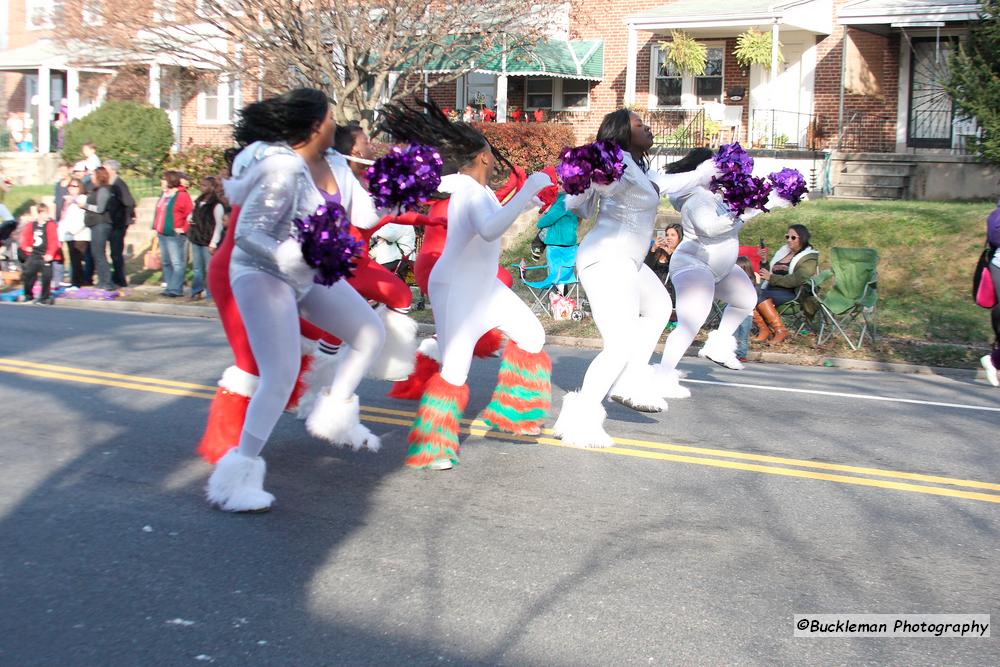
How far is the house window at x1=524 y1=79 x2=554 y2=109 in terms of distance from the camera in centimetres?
3072

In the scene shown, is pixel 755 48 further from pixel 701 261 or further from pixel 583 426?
pixel 583 426

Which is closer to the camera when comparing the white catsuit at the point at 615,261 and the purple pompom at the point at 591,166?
the purple pompom at the point at 591,166

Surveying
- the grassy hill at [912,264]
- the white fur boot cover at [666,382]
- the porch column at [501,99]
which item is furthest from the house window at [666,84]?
the white fur boot cover at [666,382]

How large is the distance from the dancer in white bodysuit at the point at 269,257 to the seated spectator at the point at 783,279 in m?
8.86

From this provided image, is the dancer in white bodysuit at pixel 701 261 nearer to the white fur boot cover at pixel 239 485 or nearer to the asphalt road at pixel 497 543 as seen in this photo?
the asphalt road at pixel 497 543

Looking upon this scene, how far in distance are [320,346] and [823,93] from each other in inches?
854

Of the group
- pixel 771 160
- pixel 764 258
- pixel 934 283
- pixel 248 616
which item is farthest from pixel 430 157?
pixel 771 160

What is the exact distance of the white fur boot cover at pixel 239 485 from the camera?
573 centimetres

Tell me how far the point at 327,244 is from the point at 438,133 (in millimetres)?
1722

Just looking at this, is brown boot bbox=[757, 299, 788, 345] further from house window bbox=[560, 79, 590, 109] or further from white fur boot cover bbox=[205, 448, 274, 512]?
house window bbox=[560, 79, 590, 109]

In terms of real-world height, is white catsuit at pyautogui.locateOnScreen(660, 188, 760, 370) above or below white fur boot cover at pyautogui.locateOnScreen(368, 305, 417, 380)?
above

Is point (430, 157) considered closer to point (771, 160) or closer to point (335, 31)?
point (335, 31)

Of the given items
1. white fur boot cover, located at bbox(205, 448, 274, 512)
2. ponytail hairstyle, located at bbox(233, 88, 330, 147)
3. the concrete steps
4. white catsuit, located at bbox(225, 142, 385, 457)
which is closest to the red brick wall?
the concrete steps

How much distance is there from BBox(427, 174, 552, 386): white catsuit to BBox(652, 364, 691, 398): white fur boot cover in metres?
2.32
